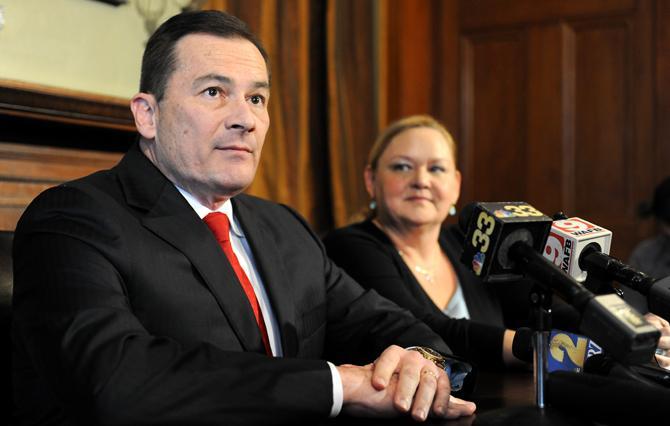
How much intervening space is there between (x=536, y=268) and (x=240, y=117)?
2.22 ft

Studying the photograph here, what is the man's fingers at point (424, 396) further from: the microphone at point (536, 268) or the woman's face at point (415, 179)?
the woman's face at point (415, 179)

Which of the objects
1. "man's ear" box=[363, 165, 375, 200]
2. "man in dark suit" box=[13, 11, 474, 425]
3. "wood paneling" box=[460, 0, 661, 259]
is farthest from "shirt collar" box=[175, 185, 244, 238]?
"wood paneling" box=[460, 0, 661, 259]

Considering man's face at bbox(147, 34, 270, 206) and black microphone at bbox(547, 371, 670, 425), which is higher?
man's face at bbox(147, 34, 270, 206)

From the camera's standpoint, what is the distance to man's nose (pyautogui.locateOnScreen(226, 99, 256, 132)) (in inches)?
55.1

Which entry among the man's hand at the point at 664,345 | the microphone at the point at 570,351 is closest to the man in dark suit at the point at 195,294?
the microphone at the point at 570,351

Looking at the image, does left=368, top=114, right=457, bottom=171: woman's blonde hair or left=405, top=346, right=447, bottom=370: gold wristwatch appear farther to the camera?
left=368, top=114, right=457, bottom=171: woman's blonde hair

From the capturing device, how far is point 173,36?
143 cm

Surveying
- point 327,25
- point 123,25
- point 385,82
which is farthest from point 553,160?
point 123,25

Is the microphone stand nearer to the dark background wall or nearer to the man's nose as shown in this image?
the man's nose

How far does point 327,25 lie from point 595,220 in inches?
64.9

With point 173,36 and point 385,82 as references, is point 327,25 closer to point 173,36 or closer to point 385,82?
point 385,82

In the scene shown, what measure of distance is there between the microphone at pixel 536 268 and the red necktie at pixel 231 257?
1.56 ft

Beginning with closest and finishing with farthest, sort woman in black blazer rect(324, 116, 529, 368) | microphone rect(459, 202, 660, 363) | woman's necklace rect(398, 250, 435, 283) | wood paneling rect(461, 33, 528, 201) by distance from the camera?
microphone rect(459, 202, 660, 363) < woman in black blazer rect(324, 116, 529, 368) < woman's necklace rect(398, 250, 435, 283) < wood paneling rect(461, 33, 528, 201)

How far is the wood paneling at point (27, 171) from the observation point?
1.73 metres
